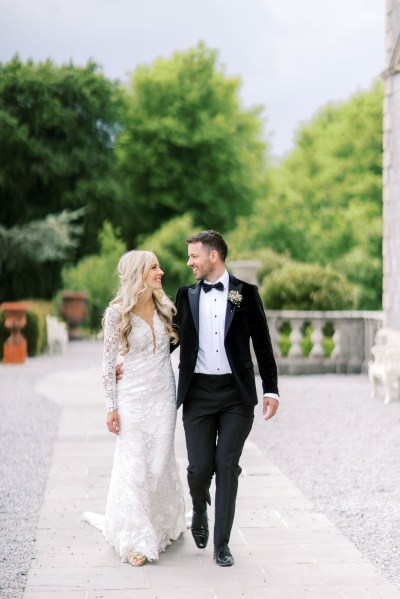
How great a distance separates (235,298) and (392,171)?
9.74 m

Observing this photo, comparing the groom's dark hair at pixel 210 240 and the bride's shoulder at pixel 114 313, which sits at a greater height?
the groom's dark hair at pixel 210 240

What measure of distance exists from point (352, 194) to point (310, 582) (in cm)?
3663

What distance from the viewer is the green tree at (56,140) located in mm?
35031

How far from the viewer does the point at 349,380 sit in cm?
1597

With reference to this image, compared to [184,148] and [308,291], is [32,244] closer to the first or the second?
[184,148]

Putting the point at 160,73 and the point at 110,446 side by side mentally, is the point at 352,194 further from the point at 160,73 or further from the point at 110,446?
the point at 110,446

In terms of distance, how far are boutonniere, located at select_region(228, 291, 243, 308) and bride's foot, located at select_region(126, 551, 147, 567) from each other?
142cm

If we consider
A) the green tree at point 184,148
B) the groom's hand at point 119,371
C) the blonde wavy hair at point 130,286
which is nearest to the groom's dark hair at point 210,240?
the blonde wavy hair at point 130,286

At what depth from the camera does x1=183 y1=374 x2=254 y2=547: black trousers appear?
5125mm

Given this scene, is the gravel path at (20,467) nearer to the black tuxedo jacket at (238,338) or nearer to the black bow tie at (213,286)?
the black tuxedo jacket at (238,338)

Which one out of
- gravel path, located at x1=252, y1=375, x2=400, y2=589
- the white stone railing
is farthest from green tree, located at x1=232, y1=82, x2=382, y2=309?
gravel path, located at x1=252, y1=375, x2=400, y2=589

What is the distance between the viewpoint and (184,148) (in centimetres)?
4300

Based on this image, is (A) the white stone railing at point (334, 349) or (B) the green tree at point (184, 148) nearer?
(A) the white stone railing at point (334, 349)

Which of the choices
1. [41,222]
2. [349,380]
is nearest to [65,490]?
[349,380]
